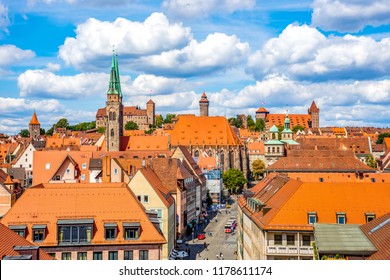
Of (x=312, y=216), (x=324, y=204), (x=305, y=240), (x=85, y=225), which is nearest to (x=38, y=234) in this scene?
(x=85, y=225)

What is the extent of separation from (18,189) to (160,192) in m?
32.7

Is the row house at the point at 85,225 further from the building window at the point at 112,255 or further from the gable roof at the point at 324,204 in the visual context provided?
the gable roof at the point at 324,204

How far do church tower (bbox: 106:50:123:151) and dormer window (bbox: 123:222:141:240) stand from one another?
120342 millimetres

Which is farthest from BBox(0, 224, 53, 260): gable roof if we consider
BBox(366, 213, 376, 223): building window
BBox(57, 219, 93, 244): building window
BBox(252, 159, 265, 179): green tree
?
BBox(252, 159, 265, 179): green tree

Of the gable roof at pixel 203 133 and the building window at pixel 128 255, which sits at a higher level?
the gable roof at pixel 203 133

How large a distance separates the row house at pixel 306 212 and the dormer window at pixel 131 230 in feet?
35.7

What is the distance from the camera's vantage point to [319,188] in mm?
52312

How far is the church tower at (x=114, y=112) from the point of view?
167125 millimetres

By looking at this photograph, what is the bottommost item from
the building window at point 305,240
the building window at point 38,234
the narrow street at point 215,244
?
the narrow street at point 215,244

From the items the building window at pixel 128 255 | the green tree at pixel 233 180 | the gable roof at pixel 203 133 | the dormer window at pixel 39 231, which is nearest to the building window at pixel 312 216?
the building window at pixel 128 255

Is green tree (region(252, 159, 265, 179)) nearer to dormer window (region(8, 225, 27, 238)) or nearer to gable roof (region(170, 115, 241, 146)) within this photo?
gable roof (region(170, 115, 241, 146))

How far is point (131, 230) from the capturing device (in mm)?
47250

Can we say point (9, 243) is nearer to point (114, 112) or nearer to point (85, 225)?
point (85, 225)
